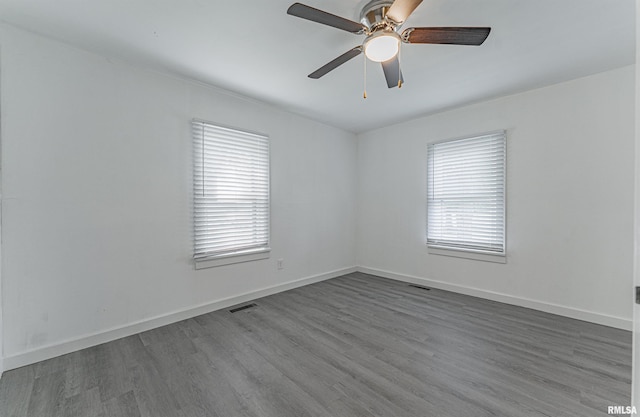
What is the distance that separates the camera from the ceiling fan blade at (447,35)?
5.58ft

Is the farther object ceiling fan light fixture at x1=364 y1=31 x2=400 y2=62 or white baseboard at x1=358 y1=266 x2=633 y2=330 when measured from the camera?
white baseboard at x1=358 y1=266 x2=633 y2=330

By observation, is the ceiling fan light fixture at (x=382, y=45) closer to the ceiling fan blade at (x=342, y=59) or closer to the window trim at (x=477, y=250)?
the ceiling fan blade at (x=342, y=59)

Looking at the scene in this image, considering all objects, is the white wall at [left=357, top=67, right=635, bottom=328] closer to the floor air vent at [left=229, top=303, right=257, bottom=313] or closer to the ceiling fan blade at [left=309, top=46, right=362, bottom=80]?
the ceiling fan blade at [left=309, top=46, right=362, bottom=80]

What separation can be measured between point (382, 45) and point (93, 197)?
2767mm

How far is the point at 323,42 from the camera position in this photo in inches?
88.9

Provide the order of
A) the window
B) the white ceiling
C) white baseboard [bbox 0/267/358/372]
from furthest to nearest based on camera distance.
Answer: the window → white baseboard [bbox 0/267/358/372] → the white ceiling

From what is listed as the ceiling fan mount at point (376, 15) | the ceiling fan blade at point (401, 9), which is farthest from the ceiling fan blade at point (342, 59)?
the ceiling fan blade at point (401, 9)

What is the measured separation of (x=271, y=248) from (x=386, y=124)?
288 cm

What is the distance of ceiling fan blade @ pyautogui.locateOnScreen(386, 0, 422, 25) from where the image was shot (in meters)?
1.51

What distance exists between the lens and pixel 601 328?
8.84 ft

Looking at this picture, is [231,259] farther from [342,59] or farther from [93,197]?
[342,59]

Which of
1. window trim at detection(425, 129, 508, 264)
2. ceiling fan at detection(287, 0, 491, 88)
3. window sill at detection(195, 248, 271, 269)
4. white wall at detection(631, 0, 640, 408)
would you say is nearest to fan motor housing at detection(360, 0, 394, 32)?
ceiling fan at detection(287, 0, 491, 88)

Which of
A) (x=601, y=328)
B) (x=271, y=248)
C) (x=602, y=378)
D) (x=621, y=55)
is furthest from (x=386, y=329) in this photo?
(x=621, y=55)

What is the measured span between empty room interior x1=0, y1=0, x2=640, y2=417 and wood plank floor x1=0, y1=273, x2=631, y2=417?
2 centimetres
